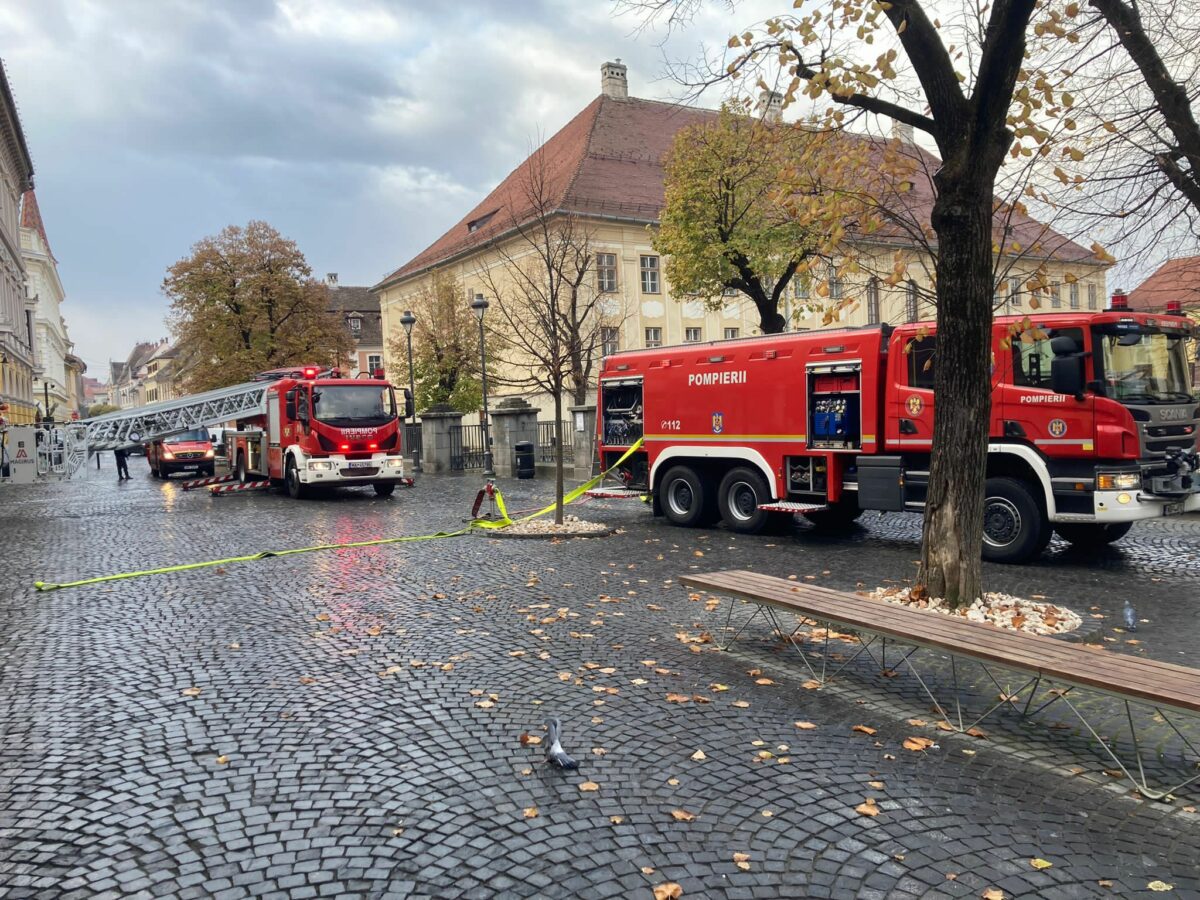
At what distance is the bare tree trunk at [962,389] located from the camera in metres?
7.01

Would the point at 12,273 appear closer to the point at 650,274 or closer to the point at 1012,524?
the point at 650,274

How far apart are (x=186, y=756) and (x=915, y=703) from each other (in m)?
4.03

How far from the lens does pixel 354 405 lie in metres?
20.5

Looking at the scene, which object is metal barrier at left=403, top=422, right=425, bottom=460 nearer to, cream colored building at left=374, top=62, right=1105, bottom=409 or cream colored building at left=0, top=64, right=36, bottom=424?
cream colored building at left=374, top=62, right=1105, bottom=409

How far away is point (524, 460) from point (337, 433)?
6.83 m

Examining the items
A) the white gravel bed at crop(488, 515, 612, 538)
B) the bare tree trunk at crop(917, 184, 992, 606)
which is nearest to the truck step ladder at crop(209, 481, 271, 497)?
the white gravel bed at crop(488, 515, 612, 538)

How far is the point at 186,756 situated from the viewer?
15.0 feet

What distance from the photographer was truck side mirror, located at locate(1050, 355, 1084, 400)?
9.38 metres

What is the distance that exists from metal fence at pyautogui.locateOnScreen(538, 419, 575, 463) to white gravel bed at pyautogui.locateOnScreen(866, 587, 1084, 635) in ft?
57.7

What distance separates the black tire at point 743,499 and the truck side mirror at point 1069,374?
13.6 feet

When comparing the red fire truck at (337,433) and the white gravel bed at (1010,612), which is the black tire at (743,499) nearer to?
the white gravel bed at (1010,612)

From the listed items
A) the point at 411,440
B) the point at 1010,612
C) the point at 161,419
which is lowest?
the point at 1010,612

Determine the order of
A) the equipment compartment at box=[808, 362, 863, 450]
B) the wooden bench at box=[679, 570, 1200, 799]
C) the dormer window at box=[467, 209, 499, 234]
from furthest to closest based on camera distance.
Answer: the dormer window at box=[467, 209, 499, 234] → the equipment compartment at box=[808, 362, 863, 450] → the wooden bench at box=[679, 570, 1200, 799]

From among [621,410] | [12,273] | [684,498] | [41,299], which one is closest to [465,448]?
[621,410]
